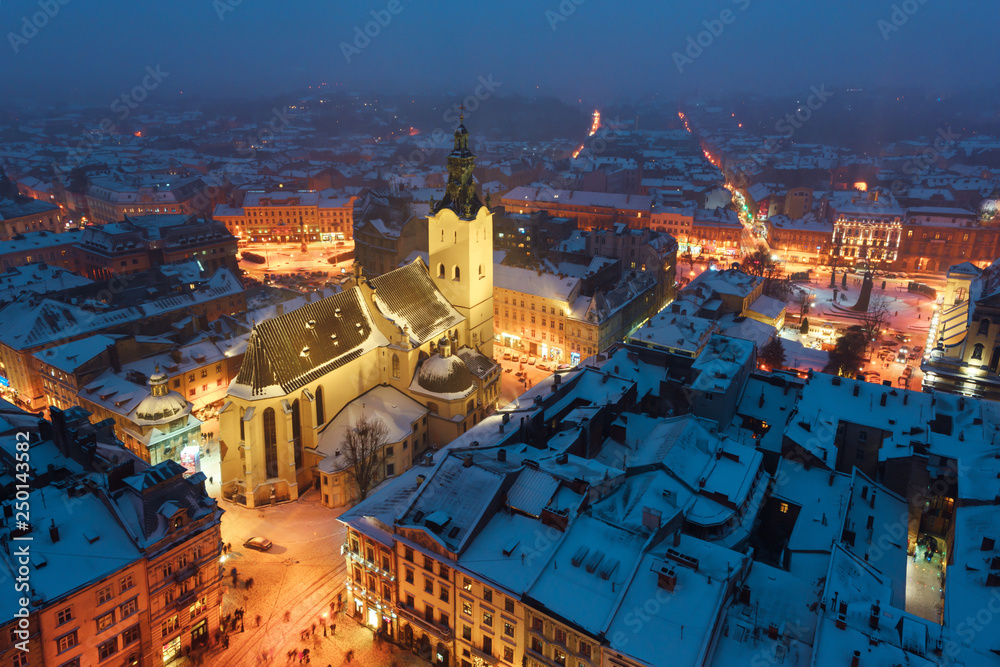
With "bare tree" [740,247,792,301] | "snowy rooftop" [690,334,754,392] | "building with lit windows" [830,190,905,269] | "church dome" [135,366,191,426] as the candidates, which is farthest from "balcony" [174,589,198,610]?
"building with lit windows" [830,190,905,269]

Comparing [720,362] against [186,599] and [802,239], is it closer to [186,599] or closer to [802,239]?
[186,599]

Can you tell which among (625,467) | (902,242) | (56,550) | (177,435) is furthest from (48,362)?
(902,242)

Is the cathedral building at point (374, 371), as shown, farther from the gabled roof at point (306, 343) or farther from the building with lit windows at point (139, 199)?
the building with lit windows at point (139, 199)

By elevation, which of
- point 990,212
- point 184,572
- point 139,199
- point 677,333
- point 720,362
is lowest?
point 184,572

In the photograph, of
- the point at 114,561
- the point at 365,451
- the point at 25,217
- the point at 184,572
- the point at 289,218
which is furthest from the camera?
the point at 289,218

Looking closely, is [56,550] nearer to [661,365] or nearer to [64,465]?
[64,465]

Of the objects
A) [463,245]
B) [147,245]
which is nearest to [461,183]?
[463,245]

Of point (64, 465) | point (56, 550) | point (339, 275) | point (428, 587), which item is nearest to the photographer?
point (56, 550)
